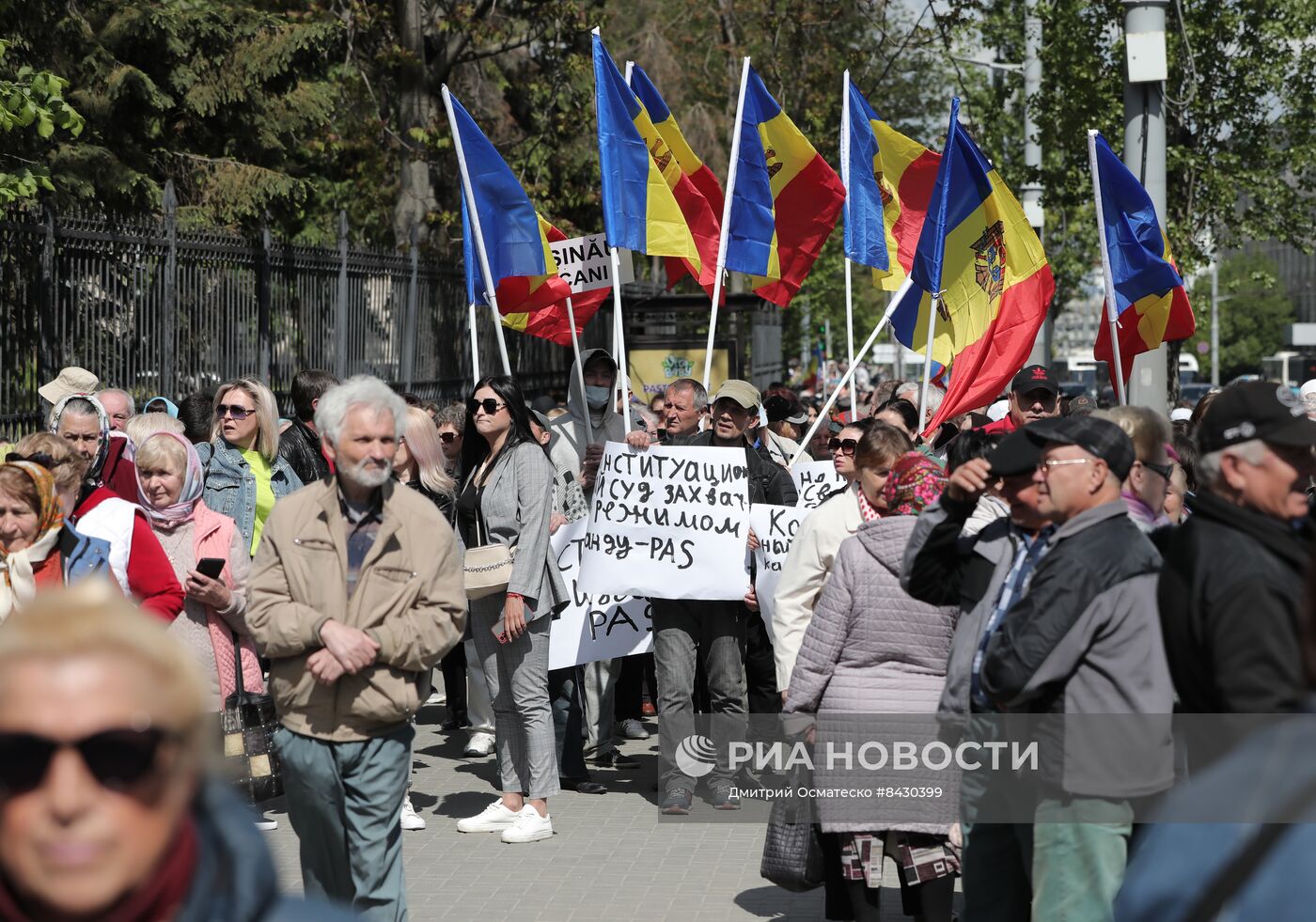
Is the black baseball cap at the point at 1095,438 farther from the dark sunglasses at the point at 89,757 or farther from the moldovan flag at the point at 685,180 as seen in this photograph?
the moldovan flag at the point at 685,180

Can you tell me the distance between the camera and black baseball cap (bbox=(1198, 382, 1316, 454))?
3939 mm

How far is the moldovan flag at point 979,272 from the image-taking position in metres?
10.4

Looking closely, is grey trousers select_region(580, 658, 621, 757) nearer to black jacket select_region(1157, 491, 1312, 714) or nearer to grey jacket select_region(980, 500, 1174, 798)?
grey jacket select_region(980, 500, 1174, 798)

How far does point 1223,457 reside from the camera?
13.1 feet

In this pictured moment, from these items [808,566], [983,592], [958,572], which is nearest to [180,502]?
[808,566]

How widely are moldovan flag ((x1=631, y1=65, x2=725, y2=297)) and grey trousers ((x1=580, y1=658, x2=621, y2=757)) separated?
9.83 ft

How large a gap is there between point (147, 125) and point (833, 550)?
16907 mm

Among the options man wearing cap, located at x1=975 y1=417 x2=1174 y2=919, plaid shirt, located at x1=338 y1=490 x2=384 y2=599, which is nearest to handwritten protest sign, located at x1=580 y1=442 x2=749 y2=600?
plaid shirt, located at x1=338 y1=490 x2=384 y2=599

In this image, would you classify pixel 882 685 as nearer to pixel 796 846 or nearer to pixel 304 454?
pixel 796 846

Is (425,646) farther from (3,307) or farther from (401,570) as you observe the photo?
(3,307)

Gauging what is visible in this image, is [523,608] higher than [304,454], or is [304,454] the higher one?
[304,454]

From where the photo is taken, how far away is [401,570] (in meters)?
5.31

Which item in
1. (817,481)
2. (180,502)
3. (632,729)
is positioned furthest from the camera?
(632,729)

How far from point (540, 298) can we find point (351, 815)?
7749mm
